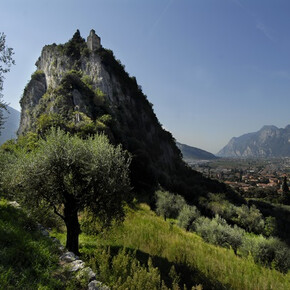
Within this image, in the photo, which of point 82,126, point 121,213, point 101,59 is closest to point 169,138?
point 101,59

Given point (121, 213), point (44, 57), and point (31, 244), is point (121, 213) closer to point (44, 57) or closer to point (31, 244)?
point (31, 244)

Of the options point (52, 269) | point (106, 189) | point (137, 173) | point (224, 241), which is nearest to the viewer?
point (52, 269)

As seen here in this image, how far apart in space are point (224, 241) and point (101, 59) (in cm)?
8033

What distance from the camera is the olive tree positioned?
11.4 metres

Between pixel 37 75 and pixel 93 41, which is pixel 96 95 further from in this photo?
pixel 37 75

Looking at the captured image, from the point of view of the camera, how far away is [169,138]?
110 meters

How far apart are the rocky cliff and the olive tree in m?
37.4

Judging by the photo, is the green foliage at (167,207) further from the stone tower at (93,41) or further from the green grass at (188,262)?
the stone tower at (93,41)

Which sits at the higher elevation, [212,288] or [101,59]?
[101,59]

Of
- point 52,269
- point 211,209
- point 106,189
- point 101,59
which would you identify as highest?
point 101,59

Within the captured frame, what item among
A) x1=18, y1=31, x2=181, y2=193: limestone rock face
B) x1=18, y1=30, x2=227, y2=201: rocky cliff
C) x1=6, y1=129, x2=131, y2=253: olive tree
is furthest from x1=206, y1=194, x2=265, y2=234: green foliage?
x1=6, y1=129, x2=131, y2=253: olive tree

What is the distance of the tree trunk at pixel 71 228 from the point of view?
1170cm

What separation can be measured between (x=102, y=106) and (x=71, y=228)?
57.3 m

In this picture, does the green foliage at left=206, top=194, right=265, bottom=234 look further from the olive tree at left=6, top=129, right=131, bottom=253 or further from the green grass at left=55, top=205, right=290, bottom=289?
the olive tree at left=6, top=129, right=131, bottom=253
